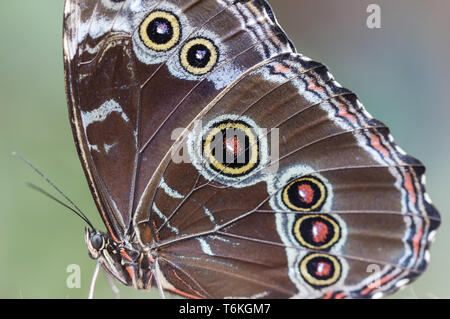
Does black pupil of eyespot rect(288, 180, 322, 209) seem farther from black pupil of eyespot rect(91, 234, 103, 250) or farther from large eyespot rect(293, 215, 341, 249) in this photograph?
black pupil of eyespot rect(91, 234, 103, 250)

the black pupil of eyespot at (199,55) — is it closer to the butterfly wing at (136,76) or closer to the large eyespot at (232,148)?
the butterfly wing at (136,76)

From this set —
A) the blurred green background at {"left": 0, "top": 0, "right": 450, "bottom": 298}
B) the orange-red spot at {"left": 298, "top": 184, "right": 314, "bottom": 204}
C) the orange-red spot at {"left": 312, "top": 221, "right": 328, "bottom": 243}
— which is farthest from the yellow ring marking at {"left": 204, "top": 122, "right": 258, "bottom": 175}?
the blurred green background at {"left": 0, "top": 0, "right": 450, "bottom": 298}

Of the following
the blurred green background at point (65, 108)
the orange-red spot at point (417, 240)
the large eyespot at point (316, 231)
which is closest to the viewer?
the orange-red spot at point (417, 240)

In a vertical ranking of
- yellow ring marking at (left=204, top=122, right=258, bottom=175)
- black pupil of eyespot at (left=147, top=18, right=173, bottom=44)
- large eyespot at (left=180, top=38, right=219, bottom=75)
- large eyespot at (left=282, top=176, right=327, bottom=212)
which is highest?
black pupil of eyespot at (left=147, top=18, right=173, bottom=44)

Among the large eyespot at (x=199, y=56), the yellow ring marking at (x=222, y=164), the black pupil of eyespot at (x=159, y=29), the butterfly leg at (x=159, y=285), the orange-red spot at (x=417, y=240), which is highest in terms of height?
the black pupil of eyespot at (x=159, y=29)

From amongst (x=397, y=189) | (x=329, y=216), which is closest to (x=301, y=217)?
(x=329, y=216)

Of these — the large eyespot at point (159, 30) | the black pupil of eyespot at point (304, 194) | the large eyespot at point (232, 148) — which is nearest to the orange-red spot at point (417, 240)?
the black pupil of eyespot at point (304, 194)
